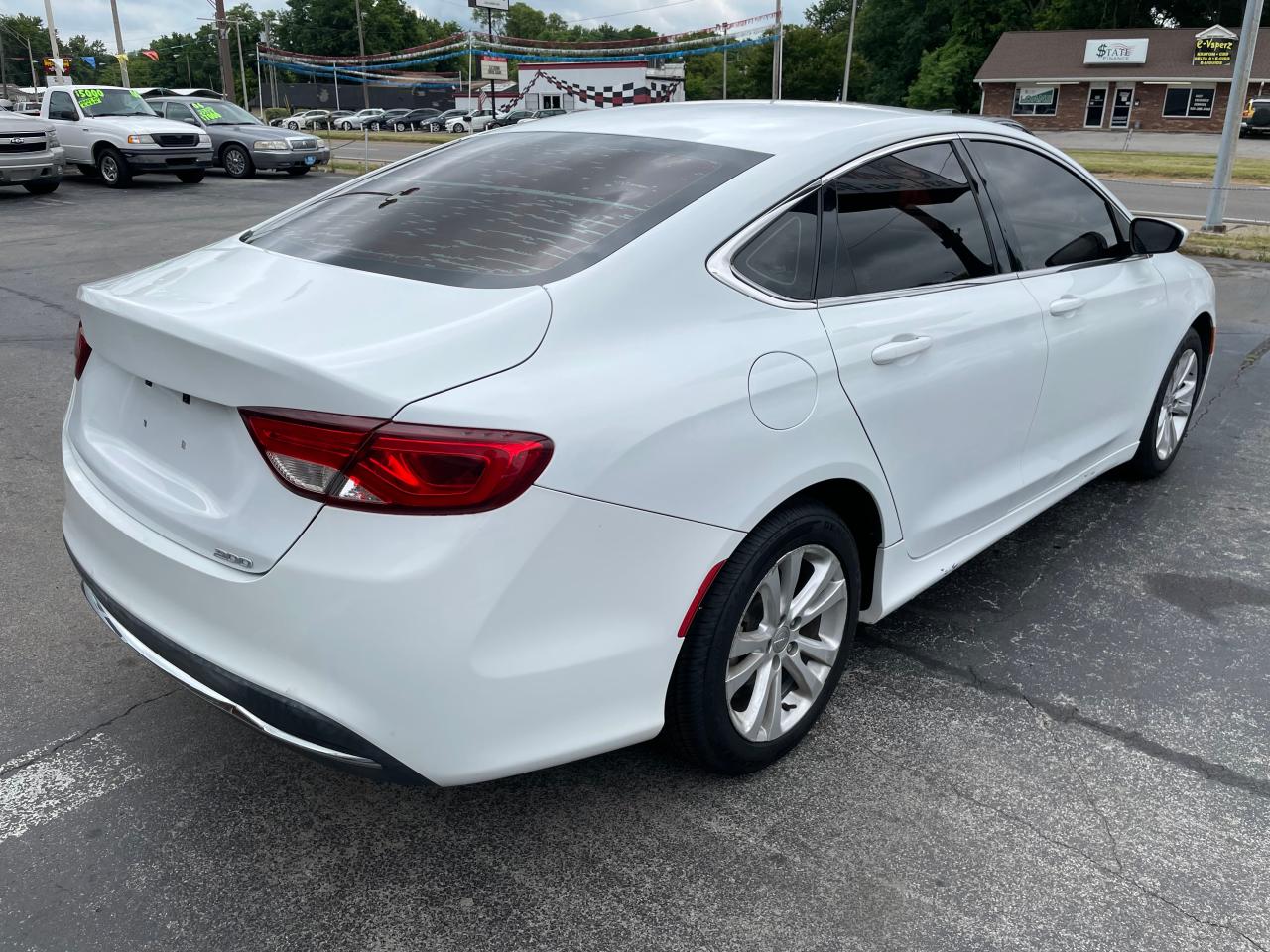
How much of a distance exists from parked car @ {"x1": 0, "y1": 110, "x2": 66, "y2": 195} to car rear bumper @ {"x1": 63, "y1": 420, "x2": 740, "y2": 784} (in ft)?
55.7

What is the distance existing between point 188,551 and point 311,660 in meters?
0.43

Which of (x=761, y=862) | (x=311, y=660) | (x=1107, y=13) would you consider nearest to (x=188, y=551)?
(x=311, y=660)

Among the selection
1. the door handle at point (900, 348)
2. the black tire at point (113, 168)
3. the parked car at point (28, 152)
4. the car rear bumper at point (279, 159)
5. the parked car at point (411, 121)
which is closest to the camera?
the door handle at point (900, 348)

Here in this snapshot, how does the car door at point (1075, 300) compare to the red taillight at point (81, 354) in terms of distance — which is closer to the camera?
the red taillight at point (81, 354)

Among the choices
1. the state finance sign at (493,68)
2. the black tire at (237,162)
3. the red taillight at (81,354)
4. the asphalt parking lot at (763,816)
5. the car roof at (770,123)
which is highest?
the state finance sign at (493,68)

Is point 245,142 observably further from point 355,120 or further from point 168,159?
point 355,120

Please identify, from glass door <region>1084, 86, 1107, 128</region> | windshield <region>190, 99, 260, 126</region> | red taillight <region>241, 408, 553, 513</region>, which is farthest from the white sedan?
glass door <region>1084, 86, 1107, 128</region>

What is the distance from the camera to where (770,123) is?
2990 millimetres

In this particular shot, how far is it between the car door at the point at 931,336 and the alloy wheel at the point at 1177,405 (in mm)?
1640

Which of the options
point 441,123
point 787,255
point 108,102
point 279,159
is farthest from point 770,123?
point 441,123

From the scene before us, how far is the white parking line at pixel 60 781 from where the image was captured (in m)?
2.50

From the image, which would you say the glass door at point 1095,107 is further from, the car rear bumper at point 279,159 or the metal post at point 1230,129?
the car rear bumper at point 279,159

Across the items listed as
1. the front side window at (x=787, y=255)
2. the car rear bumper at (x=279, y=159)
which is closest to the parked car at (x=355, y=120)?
Answer: the car rear bumper at (x=279, y=159)

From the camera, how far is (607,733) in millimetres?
2197
